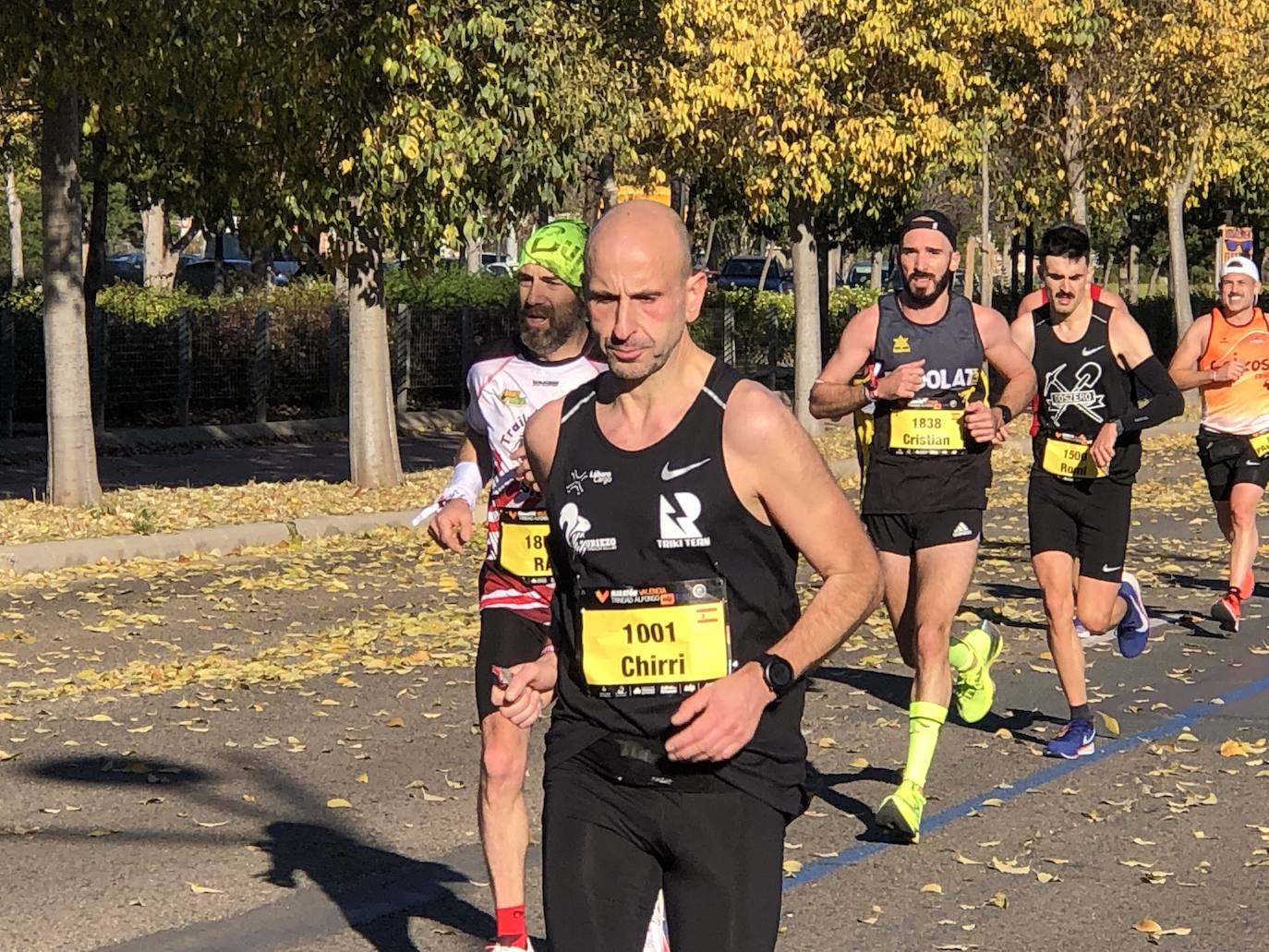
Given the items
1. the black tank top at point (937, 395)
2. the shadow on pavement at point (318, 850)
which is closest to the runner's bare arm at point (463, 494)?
the shadow on pavement at point (318, 850)

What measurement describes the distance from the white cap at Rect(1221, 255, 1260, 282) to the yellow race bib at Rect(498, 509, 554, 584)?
7.23 metres

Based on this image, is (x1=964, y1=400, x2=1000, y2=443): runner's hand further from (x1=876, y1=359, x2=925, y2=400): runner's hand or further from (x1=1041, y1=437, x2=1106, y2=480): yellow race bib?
(x1=1041, y1=437, x2=1106, y2=480): yellow race bib

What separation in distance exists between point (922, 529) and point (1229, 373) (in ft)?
14.1

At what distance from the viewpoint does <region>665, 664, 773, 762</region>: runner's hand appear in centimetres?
368

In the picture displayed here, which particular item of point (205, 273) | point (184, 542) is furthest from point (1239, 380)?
point (205, 273)

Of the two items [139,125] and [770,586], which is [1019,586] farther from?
[770,586]

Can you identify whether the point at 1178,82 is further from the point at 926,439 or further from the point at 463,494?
the point at 463,494

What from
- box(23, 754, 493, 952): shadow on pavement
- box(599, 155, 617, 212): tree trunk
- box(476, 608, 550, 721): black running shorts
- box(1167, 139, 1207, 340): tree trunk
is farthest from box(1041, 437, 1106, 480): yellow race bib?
box(599, 155, 617, 212): tree trunk

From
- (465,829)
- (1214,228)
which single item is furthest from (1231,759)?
(1214,228)

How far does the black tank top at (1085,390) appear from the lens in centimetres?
906

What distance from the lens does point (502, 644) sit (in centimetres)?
561

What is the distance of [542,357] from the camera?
586 cm

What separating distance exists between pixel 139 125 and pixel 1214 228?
42724mm

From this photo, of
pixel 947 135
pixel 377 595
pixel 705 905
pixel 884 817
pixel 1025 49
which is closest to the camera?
A: pixel 705 905
